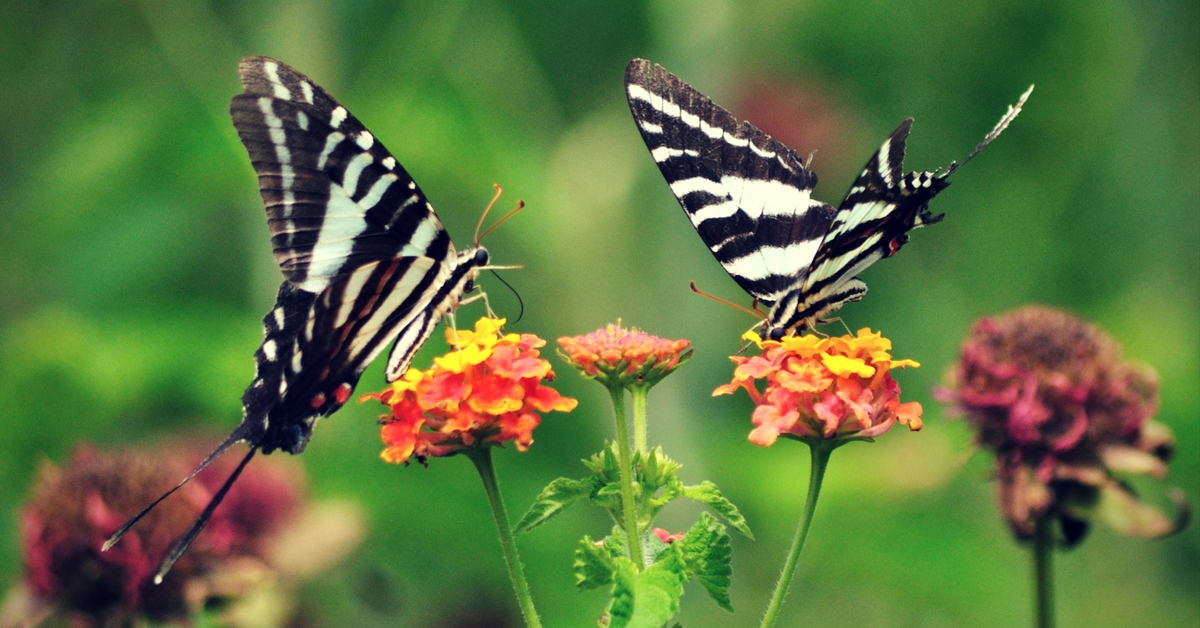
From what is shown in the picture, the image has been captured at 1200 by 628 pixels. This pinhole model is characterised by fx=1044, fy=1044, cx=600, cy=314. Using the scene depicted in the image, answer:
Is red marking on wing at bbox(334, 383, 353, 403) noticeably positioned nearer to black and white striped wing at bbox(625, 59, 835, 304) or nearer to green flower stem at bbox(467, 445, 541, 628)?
green flower stem at bbox(467, 445, 541, 628)

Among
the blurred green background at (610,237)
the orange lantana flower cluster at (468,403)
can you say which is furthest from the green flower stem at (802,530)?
the blurred green background at (610,237)

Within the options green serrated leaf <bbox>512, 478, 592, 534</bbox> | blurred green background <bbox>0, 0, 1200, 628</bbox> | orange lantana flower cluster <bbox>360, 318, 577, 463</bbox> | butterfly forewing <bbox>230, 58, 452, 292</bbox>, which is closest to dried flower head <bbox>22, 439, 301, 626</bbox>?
blurred green background <bbox>0, 0, 1200, 628</bbox>

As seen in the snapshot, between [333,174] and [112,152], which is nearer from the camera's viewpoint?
[333,174]

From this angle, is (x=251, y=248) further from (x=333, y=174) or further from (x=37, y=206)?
(x=333, y=174)

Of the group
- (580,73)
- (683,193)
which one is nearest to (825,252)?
(683,193)

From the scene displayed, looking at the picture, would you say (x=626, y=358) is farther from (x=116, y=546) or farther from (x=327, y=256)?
(x=116, y=546)

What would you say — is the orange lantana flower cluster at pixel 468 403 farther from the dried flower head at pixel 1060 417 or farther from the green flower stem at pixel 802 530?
the dried flower head at pixel 1060 417
